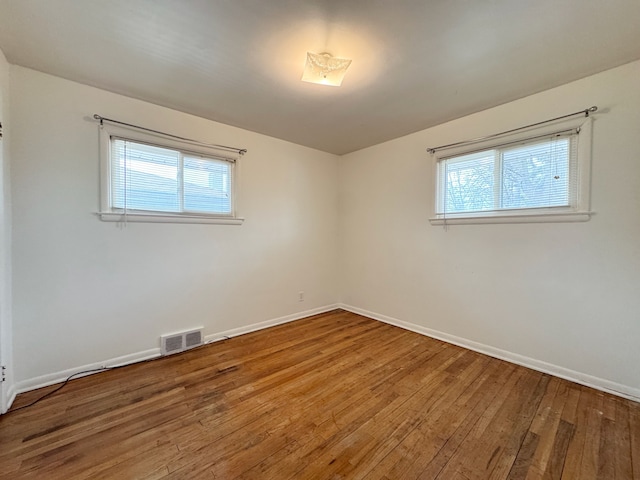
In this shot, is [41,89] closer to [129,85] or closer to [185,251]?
[129,85]

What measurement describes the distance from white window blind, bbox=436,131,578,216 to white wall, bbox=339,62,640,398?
163 millimetres

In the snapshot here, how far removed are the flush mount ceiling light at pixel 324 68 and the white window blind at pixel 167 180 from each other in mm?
1611

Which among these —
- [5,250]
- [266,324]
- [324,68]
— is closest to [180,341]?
[266,324]

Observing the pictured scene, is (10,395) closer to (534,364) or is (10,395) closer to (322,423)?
(322,423)

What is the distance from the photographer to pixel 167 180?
2.63 meters

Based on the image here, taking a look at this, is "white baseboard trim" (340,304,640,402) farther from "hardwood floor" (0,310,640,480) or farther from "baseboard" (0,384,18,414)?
"baseboard" (0,384,18,414)

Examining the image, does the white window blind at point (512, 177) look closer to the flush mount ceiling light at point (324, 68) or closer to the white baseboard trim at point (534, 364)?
the white baseboard trim at point (534, 364)

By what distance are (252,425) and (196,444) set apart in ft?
1.06

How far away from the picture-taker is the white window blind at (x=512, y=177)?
221cm

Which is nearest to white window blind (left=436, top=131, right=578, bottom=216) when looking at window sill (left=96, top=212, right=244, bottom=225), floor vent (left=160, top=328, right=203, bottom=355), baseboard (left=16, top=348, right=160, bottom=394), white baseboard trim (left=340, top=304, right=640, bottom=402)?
white baseboard trim (left=340, top=304, right=640, bottom=402)

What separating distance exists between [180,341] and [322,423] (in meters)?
1.78

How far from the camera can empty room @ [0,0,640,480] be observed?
1.47 metres

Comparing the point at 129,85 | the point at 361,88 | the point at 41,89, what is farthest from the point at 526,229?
the point at 41,89

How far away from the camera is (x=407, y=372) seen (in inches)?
89.4
